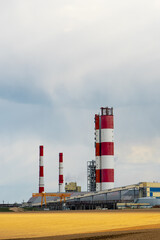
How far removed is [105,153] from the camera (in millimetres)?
112438

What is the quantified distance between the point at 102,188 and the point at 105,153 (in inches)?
339

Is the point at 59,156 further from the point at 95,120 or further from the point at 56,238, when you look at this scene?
the point at 56,238

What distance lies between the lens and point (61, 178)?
5103 inches

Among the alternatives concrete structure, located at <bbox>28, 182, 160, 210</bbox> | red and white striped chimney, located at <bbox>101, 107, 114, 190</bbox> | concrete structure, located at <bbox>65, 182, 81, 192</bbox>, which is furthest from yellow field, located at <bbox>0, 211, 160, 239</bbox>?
concrete structure, located at <bbox>65, 182, 81, 192</bbox>

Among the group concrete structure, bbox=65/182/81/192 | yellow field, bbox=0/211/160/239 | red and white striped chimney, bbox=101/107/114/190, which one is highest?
red and white striped chimney, bbox=101/107/114/190

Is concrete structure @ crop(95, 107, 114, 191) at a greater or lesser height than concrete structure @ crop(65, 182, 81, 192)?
greater

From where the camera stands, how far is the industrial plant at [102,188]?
102062mm

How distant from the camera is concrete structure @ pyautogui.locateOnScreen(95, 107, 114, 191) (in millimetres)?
112438

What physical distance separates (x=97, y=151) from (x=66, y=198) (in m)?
13.6

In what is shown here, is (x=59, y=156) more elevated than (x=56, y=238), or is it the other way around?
(x=59, y=156)

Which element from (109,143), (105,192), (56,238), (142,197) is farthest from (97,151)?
(56,238)

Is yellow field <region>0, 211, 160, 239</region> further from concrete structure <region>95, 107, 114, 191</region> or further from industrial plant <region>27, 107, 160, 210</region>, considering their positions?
concrete structure <region>95, 107, 114, 191</region>

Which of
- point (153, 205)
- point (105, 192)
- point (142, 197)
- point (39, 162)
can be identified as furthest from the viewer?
point (39, 162)

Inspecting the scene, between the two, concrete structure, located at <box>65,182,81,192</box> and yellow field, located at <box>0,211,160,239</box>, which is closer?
yellow field, located at <box>0,211,160,239</box>
